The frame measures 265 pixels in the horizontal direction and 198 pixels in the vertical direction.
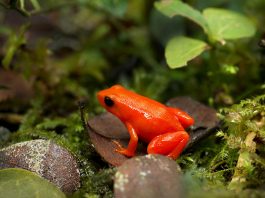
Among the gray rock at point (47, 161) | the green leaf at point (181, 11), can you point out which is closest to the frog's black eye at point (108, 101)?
the gray rock at point (47, 161)

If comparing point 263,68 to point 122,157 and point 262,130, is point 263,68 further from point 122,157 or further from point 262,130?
point 122,157

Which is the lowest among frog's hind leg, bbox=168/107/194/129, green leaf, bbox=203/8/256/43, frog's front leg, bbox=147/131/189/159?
frog's front leg, bbox=147/131/189/159

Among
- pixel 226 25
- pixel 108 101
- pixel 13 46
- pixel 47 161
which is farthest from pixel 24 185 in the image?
pixel 226 25

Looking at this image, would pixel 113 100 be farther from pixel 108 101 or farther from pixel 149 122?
pixel 149 122

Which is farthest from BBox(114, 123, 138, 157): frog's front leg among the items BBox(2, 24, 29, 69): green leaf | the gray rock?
BBox(2, 24, 29, 69): green leaf

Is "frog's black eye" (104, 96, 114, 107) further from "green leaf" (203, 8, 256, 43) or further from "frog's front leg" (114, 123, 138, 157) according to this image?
"green leaf" (203, 8, 256, 43)

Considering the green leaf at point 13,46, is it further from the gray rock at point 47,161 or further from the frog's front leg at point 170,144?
the frog's front leg at point 170,144
